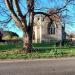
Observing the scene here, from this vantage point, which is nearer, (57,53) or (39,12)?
(57,53)

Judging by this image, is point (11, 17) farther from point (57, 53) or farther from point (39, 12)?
point (57, 53)

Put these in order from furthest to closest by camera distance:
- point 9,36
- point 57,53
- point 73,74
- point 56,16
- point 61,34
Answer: point 9,36
point 61,34
point 56,16
point 57,53
point 73,74

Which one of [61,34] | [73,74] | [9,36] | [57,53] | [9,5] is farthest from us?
[9,36]

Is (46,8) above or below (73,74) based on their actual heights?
above

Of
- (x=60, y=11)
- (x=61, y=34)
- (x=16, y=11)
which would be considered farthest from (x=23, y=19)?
(x=61, y=34)

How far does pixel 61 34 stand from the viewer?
281 feet

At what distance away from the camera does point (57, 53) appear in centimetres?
3084

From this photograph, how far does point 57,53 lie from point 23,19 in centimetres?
601

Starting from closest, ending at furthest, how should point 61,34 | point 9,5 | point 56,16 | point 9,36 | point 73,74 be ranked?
point 73,74 → point 9,5 → point 56,16 → point 61,34 → point 9,36

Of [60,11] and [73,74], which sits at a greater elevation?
[60,11]

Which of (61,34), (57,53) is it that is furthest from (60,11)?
(61,34)

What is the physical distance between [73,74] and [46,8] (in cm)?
2192

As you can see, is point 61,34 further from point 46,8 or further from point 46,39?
point 46,8

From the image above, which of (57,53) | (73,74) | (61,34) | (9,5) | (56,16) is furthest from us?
(61,34)
